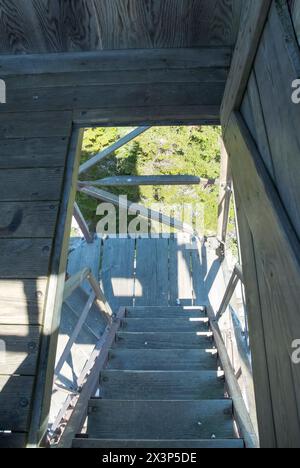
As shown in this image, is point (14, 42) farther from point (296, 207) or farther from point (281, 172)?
point (296, 207)

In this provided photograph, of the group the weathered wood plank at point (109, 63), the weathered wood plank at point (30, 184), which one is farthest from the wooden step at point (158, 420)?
the weathered wood plank at point (109, 63)

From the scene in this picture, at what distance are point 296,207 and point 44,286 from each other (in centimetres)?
124

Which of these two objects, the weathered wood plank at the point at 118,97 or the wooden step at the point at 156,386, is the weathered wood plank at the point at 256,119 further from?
the wooden step at the point at 156,386

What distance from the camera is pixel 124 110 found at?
219 centimetres

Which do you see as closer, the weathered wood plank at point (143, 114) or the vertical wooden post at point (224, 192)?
the weathered wood plank at point (143, 114)

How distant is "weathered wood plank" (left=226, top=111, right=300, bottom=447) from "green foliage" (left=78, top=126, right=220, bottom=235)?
23.7 ft

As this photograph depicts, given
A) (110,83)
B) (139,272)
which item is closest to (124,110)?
(110,83)

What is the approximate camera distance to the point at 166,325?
4949 millimetres

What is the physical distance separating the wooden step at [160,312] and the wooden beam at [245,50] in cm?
421

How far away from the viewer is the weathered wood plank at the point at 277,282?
3.40 feet

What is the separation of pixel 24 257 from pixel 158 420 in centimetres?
168
